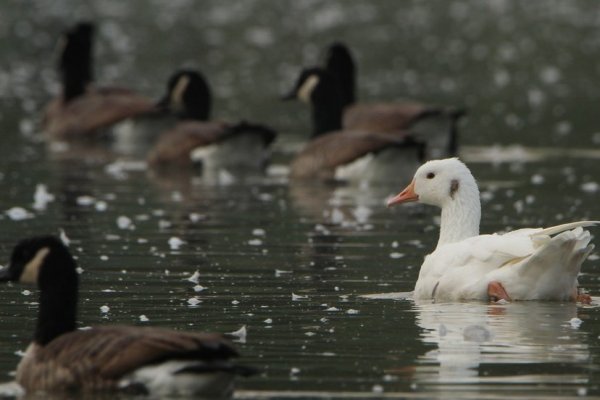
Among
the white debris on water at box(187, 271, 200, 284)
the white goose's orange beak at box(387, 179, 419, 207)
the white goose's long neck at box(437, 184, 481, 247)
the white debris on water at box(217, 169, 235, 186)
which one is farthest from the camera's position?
the white debris on water at box(217, 169, 235, 186)

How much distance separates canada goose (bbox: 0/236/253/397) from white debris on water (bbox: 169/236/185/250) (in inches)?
237

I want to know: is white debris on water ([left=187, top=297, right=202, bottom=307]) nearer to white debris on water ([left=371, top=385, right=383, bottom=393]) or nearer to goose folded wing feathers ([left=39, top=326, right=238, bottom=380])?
goose folded wing feathers ([left=39, top=326, right=238, bottom=380])

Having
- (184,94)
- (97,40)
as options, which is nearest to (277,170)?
(184,94)

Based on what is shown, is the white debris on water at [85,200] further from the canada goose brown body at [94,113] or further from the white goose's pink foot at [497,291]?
the canada goose brown body at [94,113]

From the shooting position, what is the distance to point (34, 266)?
9.64 meters

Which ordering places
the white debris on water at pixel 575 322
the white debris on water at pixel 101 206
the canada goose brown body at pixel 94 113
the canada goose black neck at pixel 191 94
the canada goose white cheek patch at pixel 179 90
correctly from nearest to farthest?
the white debris on water at pixel 575 322 → the white debris on water at pixel 101 206 → the canada goose black neck at pixel 191 94 → the canada goose white cheek patch at pixel 179 90 → the canada goose brown body at pixel 94 113

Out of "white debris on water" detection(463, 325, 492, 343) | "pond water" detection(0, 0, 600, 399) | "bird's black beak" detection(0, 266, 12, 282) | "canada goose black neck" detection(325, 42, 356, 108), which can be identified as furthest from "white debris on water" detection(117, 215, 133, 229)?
"canada goose black neck" detection(325, 42, 356, 108)

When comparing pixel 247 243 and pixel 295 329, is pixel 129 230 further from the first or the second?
pixel 295 329

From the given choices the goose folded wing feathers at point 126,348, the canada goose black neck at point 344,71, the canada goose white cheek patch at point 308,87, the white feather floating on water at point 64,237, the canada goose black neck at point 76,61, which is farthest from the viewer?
the canada goose black neck at point 76,61

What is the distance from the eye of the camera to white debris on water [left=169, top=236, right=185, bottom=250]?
1577 centimetres

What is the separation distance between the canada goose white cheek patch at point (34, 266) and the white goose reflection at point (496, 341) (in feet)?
7.33

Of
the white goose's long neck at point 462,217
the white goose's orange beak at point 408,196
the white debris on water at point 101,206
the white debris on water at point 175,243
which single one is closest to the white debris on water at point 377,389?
the white goose's long neck at point 462,217

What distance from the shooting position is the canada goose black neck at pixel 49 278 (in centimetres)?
952

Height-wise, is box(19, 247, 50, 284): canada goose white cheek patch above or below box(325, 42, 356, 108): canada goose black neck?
below
